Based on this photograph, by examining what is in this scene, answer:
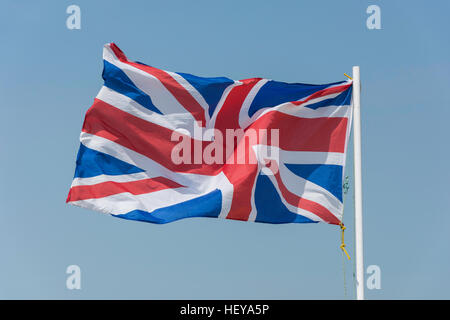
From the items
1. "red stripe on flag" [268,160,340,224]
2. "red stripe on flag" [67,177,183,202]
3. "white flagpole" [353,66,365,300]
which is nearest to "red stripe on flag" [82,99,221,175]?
"red stripe on flag" [67,177,183,202]

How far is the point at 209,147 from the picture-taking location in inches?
949

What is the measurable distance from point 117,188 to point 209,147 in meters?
2.61

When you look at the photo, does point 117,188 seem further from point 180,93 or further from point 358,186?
point 358,186

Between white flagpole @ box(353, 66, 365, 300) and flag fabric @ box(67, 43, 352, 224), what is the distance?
54 cm

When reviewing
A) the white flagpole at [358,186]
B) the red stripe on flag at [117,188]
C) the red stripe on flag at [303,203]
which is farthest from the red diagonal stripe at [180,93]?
the white flagpole at [358,186]

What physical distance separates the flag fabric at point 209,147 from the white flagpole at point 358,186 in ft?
1.79

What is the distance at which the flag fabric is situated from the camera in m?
23.3

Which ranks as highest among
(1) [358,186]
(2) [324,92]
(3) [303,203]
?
(2) [324,92]

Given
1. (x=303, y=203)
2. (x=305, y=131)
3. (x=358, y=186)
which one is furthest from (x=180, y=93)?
(x=358, y=186)

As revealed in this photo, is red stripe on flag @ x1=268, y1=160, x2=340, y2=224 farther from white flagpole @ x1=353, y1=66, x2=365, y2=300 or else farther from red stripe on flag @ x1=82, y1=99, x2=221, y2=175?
red stripe on flag @ x1=82, y1=99, x2=221, y2=175

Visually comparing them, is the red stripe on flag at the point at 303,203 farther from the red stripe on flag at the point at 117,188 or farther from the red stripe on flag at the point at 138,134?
the red stripe on flag at the point at 117,188

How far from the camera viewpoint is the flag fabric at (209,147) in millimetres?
23297
